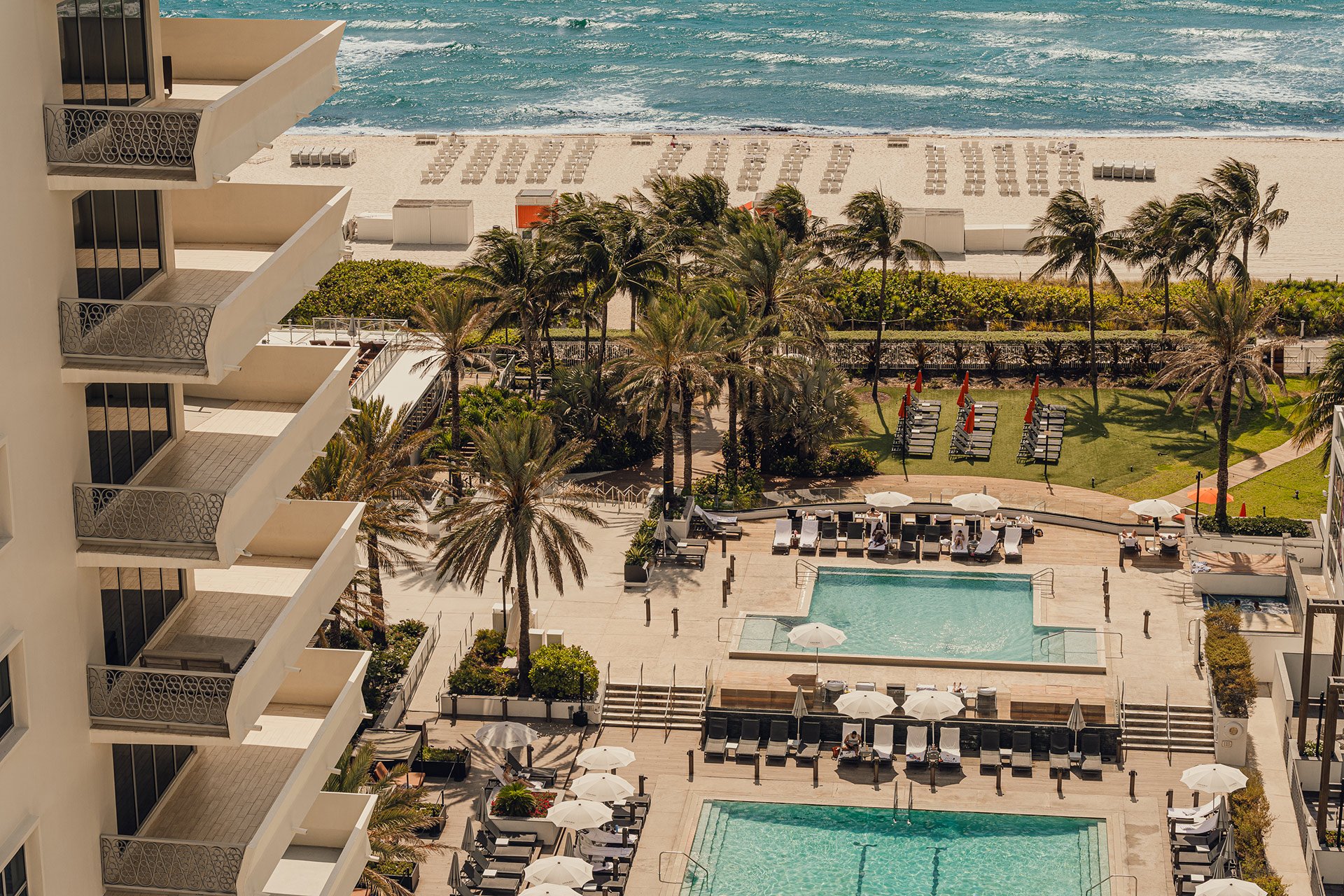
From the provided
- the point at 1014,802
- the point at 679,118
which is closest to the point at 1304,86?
the point at 679,118

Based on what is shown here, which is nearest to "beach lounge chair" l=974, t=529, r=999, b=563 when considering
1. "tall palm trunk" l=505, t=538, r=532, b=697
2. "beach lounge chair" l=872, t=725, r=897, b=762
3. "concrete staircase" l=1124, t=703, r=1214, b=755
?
"concrete staircase" l=1124, t=703, r=1214, b=755

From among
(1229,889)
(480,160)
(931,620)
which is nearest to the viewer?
(1229,889)

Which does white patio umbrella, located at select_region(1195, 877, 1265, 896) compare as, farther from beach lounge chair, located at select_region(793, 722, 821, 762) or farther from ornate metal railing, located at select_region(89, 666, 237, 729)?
ornate metal railing, located at select_region(89, 666, 237, 729)

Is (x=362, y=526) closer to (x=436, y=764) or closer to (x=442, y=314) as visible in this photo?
(x=436, y=764)

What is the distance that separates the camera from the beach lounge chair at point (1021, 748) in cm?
4497

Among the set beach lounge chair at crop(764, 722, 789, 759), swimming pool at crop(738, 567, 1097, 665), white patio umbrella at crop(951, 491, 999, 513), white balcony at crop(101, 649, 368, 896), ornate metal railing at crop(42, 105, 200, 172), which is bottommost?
beach lounge chair at crop(764, 722, 789, 759)

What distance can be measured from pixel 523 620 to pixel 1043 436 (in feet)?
Answer: 78.6

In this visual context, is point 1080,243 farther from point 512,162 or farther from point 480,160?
point 480,160

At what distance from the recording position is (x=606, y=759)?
42.6 meters

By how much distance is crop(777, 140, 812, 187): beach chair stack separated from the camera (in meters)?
102

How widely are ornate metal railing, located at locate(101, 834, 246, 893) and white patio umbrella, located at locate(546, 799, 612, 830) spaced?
22335mm

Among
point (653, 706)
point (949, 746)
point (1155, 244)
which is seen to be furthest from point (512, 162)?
point (949, 746)

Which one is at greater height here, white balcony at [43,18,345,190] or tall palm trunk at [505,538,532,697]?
white balcony at [43,18,345,190]

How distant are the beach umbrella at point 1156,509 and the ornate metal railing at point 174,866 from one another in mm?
41424
